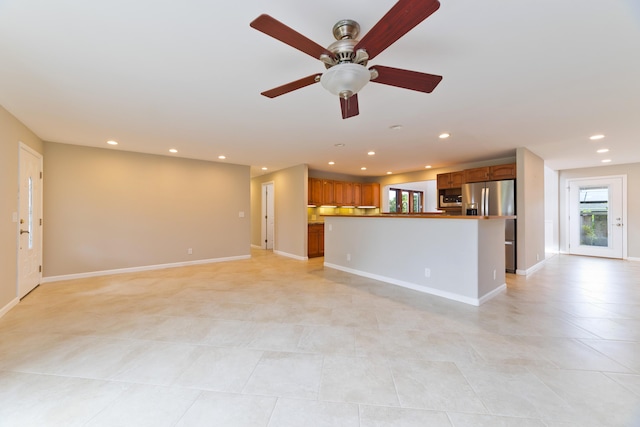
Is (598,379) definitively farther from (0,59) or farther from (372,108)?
(0,59)

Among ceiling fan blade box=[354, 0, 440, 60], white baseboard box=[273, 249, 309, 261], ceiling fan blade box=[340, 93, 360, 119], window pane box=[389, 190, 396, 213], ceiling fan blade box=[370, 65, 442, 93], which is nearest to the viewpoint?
ceiling fan blade box=[354, 0, 440, 60]

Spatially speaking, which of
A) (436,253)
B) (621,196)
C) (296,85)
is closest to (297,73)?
(296,85)

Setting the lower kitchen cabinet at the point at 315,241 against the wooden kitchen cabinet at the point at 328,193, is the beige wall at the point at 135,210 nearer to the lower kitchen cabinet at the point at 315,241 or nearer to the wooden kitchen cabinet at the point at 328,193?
the lower kitchen cabinet at the point at 315,241

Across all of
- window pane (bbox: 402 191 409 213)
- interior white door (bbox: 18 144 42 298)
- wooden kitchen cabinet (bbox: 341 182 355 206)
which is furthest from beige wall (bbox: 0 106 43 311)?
window pane (bbox: 402 191 409 213)

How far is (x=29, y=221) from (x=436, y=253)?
6.18m

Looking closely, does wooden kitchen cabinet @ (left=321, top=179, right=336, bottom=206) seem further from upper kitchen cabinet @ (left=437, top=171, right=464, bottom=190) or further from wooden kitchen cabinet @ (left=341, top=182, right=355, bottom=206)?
upper kitchen cabinet @ (left=437, top=171, right=464, bottom=190)

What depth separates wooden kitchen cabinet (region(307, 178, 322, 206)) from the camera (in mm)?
6914

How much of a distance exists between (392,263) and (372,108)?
253 centimetres

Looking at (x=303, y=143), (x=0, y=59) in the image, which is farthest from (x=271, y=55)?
(x=303, y=143)

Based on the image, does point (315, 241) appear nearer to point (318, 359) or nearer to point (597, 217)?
point (318, 359)

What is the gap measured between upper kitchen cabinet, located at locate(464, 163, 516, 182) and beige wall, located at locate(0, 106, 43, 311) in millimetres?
7725

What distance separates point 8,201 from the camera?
122 inches

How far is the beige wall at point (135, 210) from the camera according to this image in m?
4.46

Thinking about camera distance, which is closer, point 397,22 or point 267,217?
point 397,22
